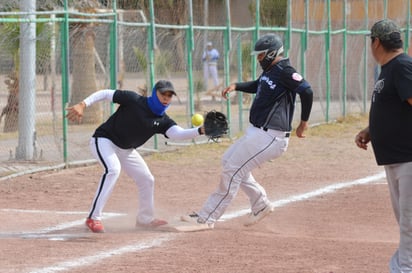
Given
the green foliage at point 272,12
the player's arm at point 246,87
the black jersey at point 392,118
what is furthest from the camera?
the green foliage at point 272,12

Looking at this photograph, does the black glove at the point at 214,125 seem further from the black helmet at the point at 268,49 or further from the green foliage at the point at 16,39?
the green foliage at the point at 16,39

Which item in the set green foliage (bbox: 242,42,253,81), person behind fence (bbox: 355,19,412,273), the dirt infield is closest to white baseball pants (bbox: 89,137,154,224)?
the dirt infield

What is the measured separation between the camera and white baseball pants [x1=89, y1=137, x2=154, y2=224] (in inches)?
369

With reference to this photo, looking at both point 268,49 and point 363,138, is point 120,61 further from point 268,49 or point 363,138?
point 363,138

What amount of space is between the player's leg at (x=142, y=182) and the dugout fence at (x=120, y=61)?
4.07 metres

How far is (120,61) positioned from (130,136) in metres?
7.25

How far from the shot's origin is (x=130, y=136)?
958 centimetres

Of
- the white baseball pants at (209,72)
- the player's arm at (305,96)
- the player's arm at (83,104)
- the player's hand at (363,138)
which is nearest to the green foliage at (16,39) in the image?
the player's arm at (83,104)

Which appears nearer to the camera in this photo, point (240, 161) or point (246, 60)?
point (240, 161)

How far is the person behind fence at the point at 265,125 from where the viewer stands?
9.41 m

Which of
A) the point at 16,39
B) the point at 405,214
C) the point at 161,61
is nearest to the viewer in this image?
the point at 405,214

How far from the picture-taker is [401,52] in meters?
6.66

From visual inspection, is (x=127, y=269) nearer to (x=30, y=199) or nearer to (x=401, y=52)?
(x=401, y=52)

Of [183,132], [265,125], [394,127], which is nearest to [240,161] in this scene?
[265,125]
